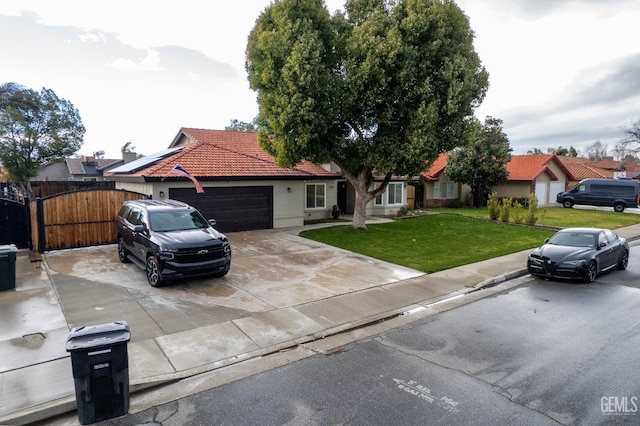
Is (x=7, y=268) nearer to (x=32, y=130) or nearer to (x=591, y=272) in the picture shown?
(x=591, y=272)

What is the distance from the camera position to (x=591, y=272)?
11695 mm

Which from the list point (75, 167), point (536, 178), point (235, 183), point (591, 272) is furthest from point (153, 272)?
point (75, 167)

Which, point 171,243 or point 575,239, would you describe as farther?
point 575,239

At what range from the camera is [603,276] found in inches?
496

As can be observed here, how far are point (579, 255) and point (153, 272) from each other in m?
12.2

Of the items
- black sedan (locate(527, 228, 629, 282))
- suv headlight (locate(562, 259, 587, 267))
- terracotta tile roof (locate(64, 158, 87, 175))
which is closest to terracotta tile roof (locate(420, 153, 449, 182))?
black sedan (locate(527, 228, 629, 282))

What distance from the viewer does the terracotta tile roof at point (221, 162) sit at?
57.1ft

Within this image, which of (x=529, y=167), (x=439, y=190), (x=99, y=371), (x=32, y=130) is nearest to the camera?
(x=99, y=371)

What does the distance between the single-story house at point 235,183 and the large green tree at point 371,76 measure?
269 centimetres

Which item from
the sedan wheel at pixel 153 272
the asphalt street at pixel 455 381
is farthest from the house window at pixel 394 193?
the sedan wheel at pixel 153 272

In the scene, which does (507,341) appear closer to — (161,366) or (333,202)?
(161,366)

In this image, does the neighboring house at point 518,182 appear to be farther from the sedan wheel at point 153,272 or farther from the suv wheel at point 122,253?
the sedan wheel at point 153,272

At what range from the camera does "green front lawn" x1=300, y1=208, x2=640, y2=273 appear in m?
14.4

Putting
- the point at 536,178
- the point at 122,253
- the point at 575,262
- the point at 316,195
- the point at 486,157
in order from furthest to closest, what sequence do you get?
the point at 536,178
the point at 486,157
the point at 316,195
the point at 122,253
the point at 575,262
